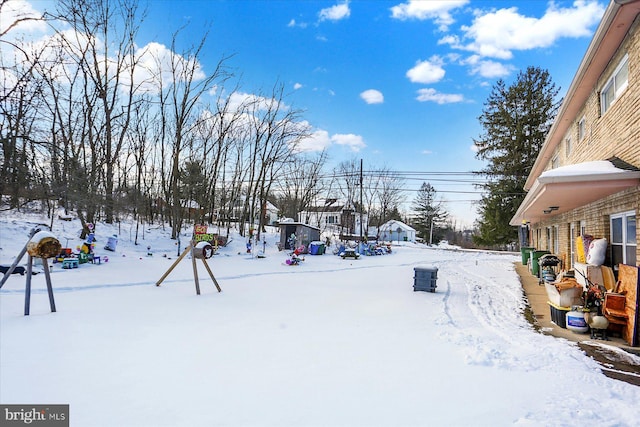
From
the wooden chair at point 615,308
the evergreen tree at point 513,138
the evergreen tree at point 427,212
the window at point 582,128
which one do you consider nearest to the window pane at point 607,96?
the window at point 582,128

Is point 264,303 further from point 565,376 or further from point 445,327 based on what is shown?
point 565,376

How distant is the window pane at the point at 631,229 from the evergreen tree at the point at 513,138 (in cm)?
2478

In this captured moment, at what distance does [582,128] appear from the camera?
9.98 meters

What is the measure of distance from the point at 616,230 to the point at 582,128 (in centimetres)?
412

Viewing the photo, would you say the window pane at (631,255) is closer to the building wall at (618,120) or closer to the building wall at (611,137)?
the building wall at (611,137)

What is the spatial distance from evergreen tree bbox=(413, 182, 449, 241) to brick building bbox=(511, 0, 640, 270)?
145 ft

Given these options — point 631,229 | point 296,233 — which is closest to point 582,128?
point 631,229

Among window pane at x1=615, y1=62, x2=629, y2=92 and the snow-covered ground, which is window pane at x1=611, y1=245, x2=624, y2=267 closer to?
the snow-covered ground

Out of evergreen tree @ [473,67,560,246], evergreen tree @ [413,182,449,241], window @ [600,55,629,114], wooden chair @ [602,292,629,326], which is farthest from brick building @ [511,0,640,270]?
evergreen tree @ [413,182,449,241]

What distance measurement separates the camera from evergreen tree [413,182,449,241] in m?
53.3

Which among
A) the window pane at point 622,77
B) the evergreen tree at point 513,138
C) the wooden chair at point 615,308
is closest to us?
the wooden chair at point 615,308

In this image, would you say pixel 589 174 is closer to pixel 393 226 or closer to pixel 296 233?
pixel 296 233

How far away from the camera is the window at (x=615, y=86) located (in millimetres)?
6508

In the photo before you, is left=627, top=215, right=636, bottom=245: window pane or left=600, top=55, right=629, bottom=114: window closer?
left=627, top=215, right=636, bottom=245: window pane
